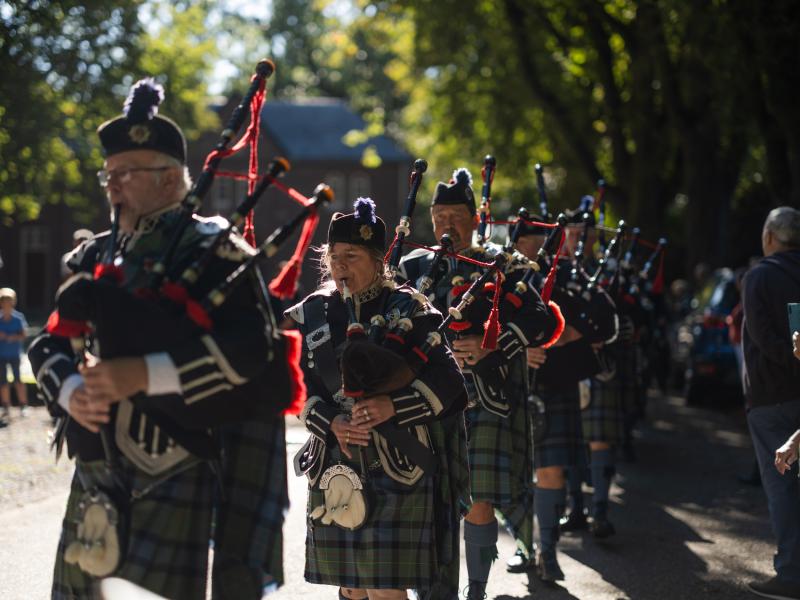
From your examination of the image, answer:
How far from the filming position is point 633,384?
32.1 ft

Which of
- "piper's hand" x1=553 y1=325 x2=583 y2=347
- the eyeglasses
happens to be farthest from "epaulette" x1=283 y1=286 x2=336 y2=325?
"piper's hand" x1=553 y1=325 x2=583 y2=347

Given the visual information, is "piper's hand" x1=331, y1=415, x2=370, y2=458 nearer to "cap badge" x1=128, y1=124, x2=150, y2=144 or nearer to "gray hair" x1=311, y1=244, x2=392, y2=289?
"gray hair" x1=311, y1=244, x2=392, y2=289

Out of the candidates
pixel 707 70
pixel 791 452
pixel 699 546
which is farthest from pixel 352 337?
pixel 707 70

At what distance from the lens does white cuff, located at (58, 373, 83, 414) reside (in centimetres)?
315

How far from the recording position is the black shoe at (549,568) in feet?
20.7

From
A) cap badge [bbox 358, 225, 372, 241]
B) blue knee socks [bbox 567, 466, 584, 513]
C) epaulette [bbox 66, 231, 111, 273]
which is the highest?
cap badge [bbox 358, 225, 372, 241]

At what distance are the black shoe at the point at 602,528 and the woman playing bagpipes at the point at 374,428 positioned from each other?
3.26 metres

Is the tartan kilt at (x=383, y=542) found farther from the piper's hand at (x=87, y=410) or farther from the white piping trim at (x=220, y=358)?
the piper's hand at (x=87, y=410)

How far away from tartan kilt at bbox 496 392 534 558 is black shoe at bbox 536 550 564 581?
49 centimetres

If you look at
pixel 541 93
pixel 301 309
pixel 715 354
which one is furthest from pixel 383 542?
pixel 541 93

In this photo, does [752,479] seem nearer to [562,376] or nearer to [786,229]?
[562,376]

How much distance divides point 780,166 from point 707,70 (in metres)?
2.89

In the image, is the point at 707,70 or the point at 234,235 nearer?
the point at 234,235

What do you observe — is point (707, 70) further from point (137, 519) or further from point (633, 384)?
point (137, 519)
